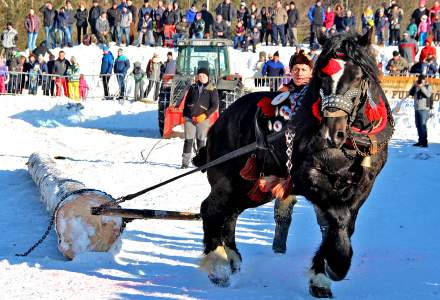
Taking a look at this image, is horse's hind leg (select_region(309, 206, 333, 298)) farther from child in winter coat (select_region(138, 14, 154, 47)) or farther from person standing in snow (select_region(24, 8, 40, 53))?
child in winter coat (select_region(138, 14, 154, 47))

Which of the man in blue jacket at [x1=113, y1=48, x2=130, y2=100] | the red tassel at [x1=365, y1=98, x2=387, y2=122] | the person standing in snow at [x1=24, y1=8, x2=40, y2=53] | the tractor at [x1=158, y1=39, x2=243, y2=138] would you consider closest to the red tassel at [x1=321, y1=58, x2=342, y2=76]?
the red tassel at [x1=365, y1=98, x2=387, y2=122]

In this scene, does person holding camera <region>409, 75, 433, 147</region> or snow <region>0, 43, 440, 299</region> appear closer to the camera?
snow <region>0, 43, 440, 299</region>

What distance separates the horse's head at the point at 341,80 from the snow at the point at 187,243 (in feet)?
4.78

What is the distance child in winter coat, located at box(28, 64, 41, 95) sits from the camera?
25188 millimetres

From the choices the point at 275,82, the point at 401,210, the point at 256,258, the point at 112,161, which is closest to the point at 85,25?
the point at 275,82

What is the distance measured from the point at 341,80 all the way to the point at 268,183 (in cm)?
120

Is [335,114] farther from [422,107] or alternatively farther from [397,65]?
[397,65]

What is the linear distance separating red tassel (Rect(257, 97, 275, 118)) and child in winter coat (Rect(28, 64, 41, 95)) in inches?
773

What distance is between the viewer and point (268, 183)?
6.24m

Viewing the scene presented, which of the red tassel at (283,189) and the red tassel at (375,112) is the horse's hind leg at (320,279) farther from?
the red tassel at (375,112)

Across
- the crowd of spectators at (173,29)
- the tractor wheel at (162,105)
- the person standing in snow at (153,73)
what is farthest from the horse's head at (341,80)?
the person standing in snow at (153,73)

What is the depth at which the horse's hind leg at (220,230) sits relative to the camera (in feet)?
22.2

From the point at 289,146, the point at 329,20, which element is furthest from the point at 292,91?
the point at 329,20

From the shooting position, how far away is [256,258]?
7504 millimetres
